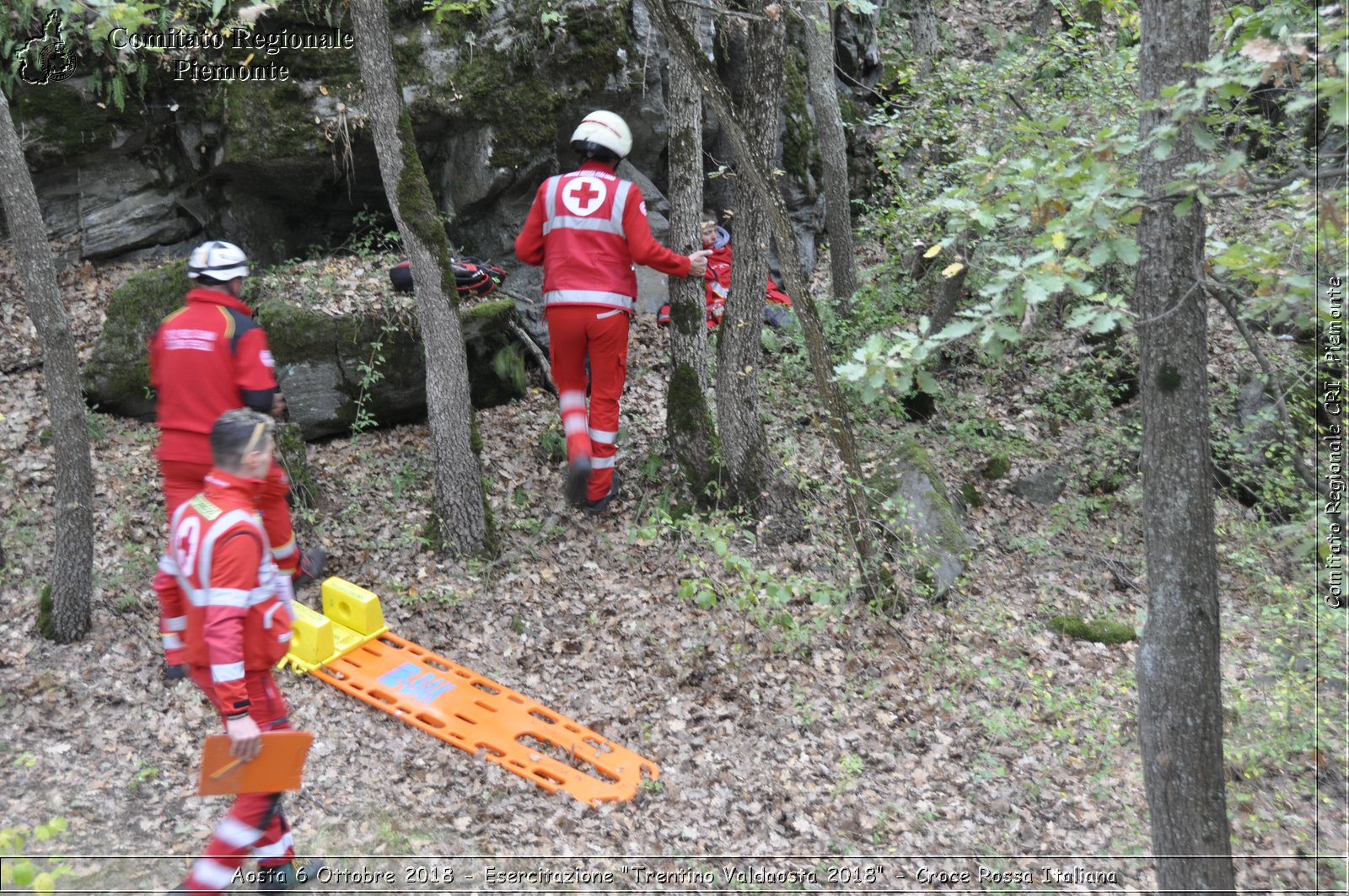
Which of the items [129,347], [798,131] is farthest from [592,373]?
[798,131]

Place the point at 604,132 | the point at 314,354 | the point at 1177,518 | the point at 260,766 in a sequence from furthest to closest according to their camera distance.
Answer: the point at 314,354, the point at 604,132, the point at 1177,518, the point at 260,766

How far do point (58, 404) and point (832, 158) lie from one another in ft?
27.4

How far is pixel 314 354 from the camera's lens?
26.6 ft

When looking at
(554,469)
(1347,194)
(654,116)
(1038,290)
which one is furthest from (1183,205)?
(654,116)

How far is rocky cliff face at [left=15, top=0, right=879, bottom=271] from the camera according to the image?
29.1ft

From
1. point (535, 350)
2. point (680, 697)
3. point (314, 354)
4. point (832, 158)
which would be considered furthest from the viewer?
point (832, 158)

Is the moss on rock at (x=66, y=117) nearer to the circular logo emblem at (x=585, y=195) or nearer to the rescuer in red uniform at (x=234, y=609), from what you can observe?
the circular logo emblem at (x=585, y=195)

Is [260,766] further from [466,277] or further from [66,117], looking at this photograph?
[66,117]

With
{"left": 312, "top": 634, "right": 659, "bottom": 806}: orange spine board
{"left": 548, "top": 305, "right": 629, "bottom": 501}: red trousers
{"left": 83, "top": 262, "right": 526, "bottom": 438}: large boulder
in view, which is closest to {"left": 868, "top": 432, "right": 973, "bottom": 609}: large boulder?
{"left": 548, "top": 305, "right": 629, "bottom": 501}: red trousers

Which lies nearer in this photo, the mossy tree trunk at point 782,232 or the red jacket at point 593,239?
the mossy tree trunk at point 782,232

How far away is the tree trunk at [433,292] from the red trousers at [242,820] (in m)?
3.14

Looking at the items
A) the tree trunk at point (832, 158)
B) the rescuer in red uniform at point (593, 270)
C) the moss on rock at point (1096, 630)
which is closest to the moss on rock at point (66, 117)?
the rescuer in red uniform at point (593, 270)

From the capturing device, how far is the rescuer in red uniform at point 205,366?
16.4 feet

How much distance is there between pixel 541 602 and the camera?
22.4 feet
